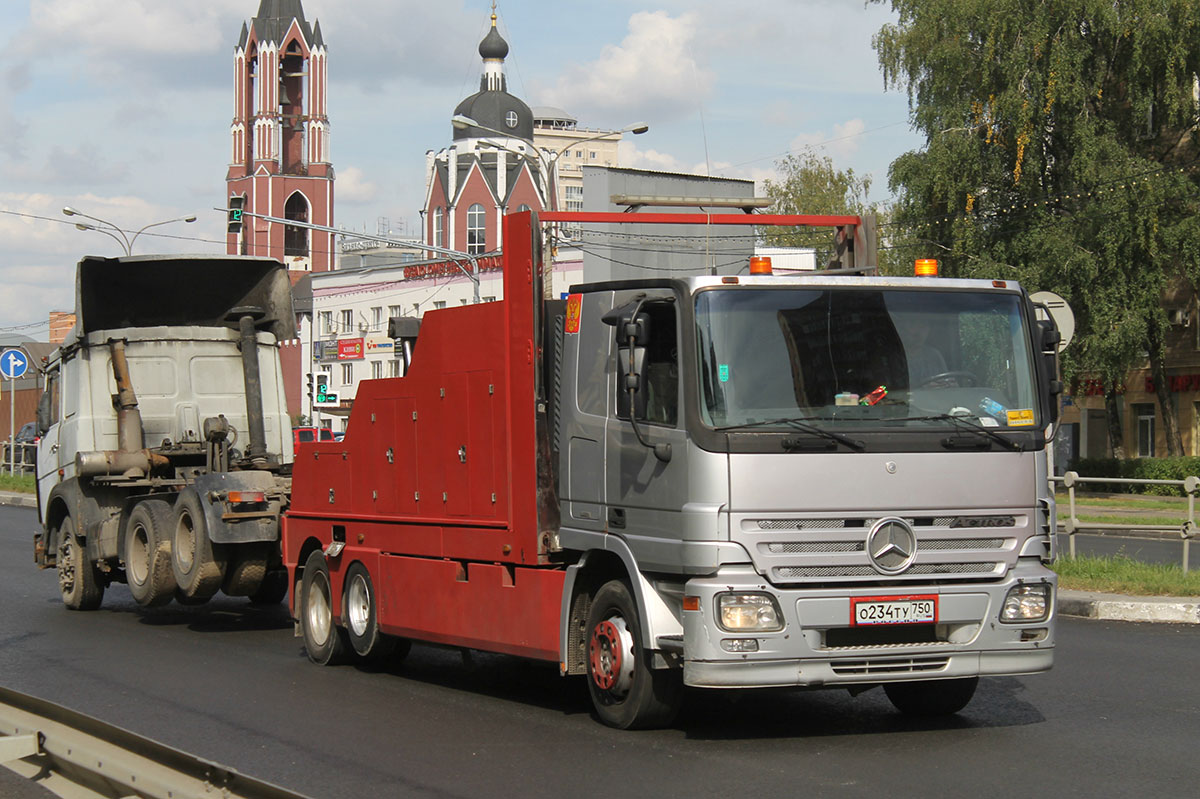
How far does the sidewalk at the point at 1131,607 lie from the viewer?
45.9 ft

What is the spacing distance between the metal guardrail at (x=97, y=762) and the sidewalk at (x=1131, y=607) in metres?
10.3

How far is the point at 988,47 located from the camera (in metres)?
38.1

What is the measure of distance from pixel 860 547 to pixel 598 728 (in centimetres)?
191

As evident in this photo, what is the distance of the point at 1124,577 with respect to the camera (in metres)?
15.7

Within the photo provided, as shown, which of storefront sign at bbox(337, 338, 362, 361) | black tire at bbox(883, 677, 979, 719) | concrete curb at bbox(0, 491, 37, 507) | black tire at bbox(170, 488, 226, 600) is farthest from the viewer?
storefront sign at bbox(337, 338, 362, 361)

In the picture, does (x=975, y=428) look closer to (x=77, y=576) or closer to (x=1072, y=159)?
(x=77, y=576)

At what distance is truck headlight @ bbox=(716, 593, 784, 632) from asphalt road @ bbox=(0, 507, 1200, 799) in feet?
2.16

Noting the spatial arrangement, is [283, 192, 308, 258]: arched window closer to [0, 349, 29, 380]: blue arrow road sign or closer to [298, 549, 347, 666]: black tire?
[0, 349, 29, 380]: blue arrow road sign

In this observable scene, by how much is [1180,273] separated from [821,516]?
1396 inches

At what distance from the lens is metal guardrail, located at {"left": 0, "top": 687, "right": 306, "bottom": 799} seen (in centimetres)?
545

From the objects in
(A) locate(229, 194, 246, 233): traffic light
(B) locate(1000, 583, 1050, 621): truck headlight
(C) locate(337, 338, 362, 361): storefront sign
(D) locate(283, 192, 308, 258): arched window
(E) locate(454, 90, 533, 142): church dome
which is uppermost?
(E) locate(454, 90, 533, 142): church dome

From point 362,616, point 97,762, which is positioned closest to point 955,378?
point 97,762

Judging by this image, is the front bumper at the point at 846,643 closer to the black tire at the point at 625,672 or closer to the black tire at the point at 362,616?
the black tire at the point at 625,672

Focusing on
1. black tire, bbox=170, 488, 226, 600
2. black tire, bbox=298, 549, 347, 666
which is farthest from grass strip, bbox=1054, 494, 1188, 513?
black tire, bbox=298, 549, 347, 666
